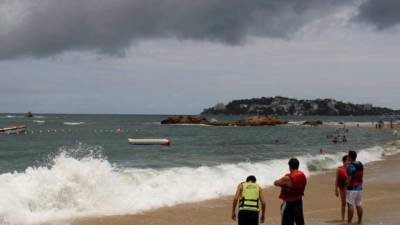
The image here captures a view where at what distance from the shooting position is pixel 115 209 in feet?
51.8

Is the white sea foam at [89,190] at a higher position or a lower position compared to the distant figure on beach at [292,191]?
lower

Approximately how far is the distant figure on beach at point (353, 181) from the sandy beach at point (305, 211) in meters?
0.97

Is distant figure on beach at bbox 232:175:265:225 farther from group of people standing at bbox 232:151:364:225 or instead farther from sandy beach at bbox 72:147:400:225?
sandy beach at bbox 72:147:400:225

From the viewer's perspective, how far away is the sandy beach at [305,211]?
13844mm

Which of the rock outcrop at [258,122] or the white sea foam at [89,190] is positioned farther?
→ the rock outcrop at [258,122]

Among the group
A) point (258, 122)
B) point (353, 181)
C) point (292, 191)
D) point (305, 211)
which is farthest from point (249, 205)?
point (258, 122)

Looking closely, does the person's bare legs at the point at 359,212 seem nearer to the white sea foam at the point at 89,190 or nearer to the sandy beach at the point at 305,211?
the sandy beach at the point at 305,211

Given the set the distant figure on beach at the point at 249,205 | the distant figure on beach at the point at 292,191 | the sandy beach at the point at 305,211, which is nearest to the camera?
the distant figure on beach at the point at 249,205

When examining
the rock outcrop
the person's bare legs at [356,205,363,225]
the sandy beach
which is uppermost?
the rock outcrop

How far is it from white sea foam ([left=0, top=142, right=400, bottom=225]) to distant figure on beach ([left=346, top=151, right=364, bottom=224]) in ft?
20.5

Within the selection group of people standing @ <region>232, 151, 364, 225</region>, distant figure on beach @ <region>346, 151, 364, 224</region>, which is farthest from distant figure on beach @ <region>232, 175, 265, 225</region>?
distant figure on beach @ <region>346, 151, 364, 224</region>

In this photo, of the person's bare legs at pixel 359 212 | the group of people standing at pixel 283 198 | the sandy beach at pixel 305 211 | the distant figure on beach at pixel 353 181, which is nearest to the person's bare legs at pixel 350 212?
the distant figure on beach at pixel 353 181

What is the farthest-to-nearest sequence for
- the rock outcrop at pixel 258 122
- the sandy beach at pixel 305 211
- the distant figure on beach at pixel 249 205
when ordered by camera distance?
the rock outcrop at pixel 258 122 < the sandy beach at pixel 305 211 < the distant figure on beach at pixel 249 205

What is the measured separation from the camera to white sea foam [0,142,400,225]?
14.9m
